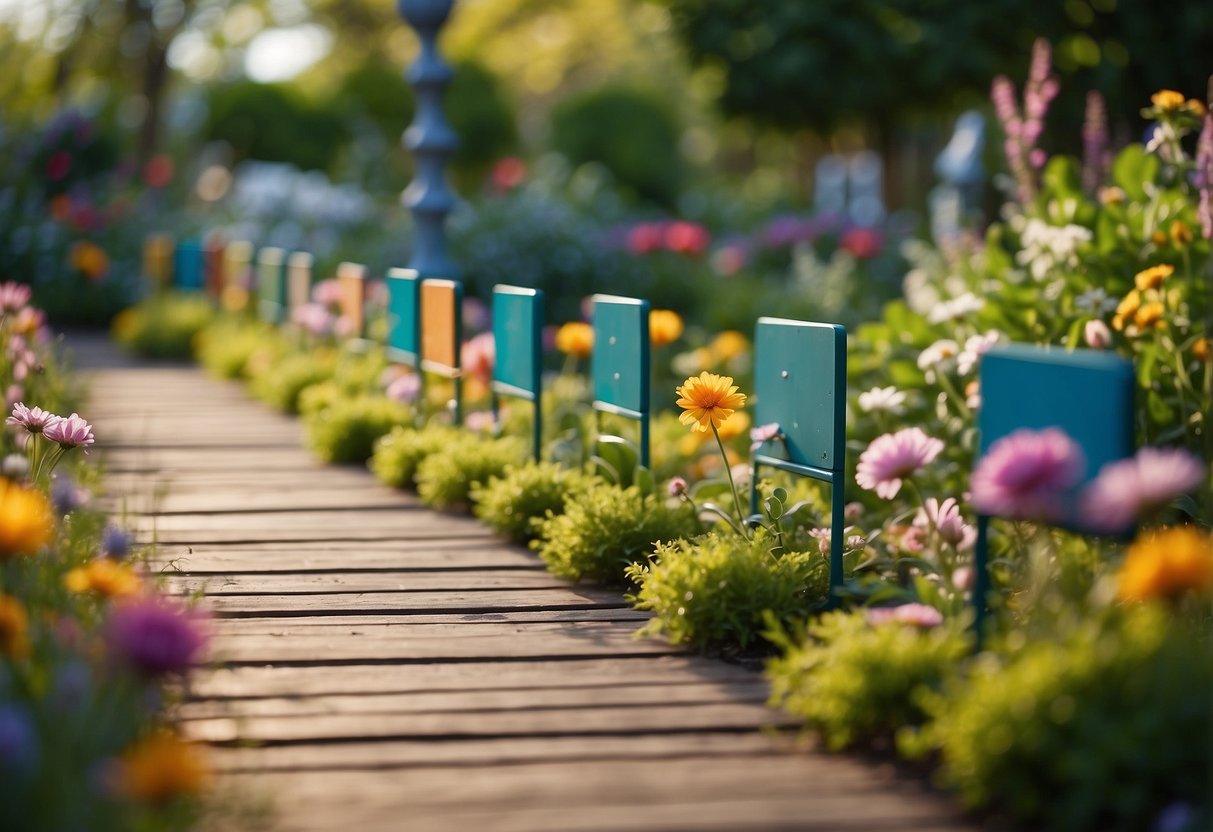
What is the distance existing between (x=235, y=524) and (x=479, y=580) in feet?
4.20

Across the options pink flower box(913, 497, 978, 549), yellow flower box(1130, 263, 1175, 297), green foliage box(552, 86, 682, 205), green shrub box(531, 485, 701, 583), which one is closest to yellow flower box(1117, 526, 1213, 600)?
pink flower box(913, 497, 978, 549)

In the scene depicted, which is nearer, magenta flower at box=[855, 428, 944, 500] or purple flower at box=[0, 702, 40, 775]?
purple flower at box=[0, 702, 40, 775]

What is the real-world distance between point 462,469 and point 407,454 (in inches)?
22.1

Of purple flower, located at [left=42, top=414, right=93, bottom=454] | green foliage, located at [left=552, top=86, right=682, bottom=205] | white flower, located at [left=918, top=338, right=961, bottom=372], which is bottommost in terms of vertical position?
purple flower, located at [left=42, top=414, right=93, bottom=454]

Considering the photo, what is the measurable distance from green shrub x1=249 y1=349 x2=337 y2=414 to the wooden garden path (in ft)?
10.1

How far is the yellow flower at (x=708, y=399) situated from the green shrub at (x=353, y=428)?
3111 millimetres

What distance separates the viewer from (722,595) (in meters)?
3.98

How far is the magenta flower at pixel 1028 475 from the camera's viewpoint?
112 inches

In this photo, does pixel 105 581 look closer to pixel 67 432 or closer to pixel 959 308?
pixel 67 432

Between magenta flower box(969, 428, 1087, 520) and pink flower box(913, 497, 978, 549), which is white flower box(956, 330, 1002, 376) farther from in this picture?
magenta flower box(969, 428, 1087, 520)

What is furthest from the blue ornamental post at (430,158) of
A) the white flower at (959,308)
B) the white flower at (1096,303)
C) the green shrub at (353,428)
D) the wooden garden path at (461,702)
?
the white flower at (1096,303)

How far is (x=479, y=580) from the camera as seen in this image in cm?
480

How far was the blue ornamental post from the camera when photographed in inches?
374

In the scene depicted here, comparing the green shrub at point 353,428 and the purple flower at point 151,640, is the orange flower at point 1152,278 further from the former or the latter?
the green shrub at point 353,428
